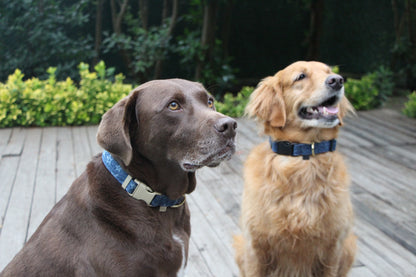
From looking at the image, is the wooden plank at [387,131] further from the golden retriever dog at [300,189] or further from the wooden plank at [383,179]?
the golden retriever dog at [300,189]

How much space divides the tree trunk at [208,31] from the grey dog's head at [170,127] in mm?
5147

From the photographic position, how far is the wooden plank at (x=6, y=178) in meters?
3.43

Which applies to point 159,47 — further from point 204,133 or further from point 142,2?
point 204,133

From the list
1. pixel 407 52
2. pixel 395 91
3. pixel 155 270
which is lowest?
pixel 395 91

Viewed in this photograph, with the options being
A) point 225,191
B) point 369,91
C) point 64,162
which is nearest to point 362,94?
point 369,91

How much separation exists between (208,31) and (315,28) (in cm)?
238

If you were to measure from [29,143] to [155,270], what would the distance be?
368cm

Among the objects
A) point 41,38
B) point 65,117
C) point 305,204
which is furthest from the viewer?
point 41,38

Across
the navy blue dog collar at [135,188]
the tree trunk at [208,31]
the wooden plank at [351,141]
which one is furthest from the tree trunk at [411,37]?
the navy blue dog collar at [135,188]

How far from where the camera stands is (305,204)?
234cm

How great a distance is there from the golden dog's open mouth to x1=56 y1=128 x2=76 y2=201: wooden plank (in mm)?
2204

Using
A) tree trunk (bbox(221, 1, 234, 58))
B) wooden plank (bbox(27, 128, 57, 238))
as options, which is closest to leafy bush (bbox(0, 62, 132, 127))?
wooden plank (bbox(27, 128, 57, 238))

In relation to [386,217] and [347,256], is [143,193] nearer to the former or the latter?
[347,256]

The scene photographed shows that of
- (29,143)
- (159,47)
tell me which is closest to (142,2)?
(159,47)
